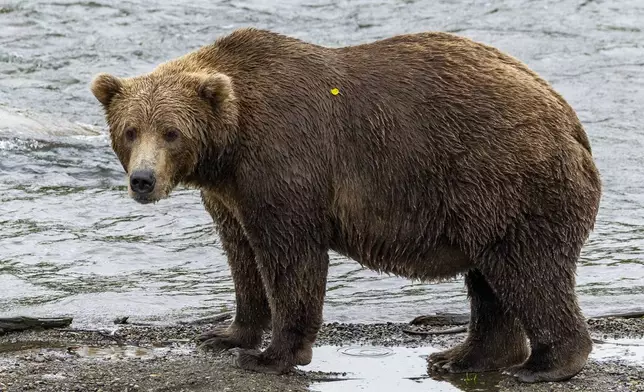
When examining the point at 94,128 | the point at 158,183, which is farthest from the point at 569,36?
the point at 158,183

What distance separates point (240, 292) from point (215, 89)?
1619 millimetres

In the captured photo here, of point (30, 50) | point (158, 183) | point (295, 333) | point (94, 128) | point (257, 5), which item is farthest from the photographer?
point (257, 5)

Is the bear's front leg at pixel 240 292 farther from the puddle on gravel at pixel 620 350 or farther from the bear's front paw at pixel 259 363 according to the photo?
the puddle on gravel at pixel 620 350

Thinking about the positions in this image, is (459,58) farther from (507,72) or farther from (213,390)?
(213,390)

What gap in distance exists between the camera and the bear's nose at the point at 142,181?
7117 millimetres

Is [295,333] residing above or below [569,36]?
below

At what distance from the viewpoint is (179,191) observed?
14.0 metres

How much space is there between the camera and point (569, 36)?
19.8m

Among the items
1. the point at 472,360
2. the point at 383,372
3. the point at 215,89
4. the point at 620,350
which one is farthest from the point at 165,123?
the point at 620,350

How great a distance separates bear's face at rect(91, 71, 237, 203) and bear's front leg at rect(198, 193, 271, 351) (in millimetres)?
646

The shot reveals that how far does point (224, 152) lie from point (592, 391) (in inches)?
100

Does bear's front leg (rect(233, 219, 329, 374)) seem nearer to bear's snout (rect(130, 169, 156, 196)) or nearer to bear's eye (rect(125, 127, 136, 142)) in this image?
bear's snout (rect(130, 169, 156, 196))

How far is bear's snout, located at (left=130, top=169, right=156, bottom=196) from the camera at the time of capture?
23.4 ft

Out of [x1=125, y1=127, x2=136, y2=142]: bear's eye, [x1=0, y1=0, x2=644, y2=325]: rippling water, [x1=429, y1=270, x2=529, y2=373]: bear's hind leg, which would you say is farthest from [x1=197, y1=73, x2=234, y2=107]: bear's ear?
[x1=0, y1=0, x2=644, y2=325]: rippling water
